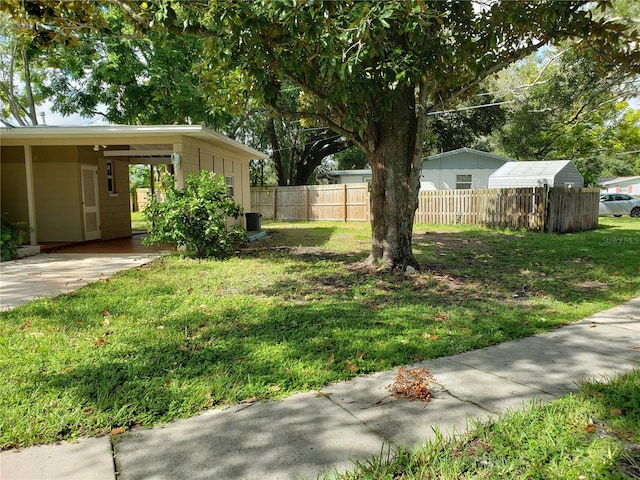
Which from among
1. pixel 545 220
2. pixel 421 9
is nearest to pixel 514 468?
pixel 421 9

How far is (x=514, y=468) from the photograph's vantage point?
2.07m

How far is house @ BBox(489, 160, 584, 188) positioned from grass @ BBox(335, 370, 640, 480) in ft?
51.0

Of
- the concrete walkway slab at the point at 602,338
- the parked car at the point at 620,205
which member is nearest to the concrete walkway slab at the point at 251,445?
the concrete walkway slab at the point at 602,338

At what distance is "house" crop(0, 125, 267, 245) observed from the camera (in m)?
9.33

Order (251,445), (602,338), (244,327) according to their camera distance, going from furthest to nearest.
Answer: (244,327) < (602,338) < (251,445)

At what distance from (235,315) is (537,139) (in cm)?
2389

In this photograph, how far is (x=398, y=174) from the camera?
22.8 ft

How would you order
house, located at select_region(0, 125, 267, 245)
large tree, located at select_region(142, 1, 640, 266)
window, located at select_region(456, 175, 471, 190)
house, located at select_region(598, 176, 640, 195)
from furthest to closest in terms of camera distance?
house, located at select_region(598, 176, 640, 195) < window, located at select_region(456, 175, 471, 190) < house, located at select_region(0, 125, 267, 245) < large tree, located at select_region(142, 1, 640, 266)

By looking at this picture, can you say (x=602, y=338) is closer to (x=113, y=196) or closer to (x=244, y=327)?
(x=244, y=327)

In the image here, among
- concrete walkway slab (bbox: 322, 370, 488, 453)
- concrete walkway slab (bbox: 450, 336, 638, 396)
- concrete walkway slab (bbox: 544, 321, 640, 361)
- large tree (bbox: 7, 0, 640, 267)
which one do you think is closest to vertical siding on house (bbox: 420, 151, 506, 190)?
large tree (bbox: 7, 0, 640, 267)

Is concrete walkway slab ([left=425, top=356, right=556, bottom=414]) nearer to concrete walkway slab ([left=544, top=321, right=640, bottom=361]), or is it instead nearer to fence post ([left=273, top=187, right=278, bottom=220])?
concrete walkway slab ([left=544, top=321, right=640, bottom=361])

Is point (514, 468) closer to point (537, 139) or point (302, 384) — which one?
point (302, 384)

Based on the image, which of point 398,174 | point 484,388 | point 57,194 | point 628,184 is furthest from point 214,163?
point 628,184

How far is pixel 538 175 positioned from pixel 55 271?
643 inches
